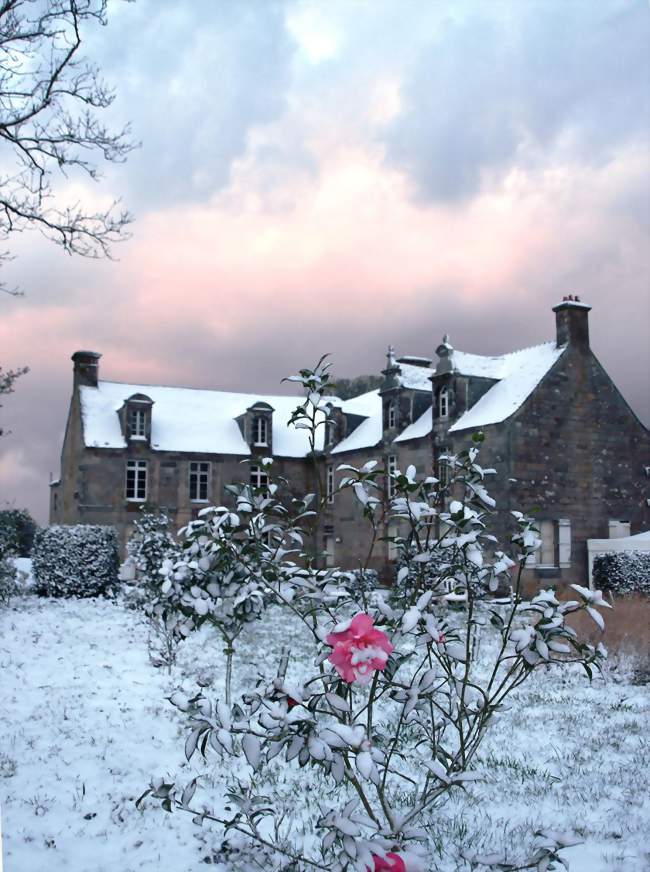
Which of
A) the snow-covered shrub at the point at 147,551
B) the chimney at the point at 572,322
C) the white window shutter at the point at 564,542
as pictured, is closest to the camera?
the snow-covered shrub at the point at 147,551

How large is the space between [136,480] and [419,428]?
36.2ft

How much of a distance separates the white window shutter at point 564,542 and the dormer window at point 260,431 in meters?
13.2

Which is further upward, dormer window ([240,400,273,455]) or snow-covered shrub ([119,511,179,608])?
dormer window ([240,400,273,455])

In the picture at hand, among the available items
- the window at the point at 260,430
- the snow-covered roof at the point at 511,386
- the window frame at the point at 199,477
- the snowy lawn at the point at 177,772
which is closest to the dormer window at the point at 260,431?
the window at the point at 260,430

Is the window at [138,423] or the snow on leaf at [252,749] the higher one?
the window at [138,423]

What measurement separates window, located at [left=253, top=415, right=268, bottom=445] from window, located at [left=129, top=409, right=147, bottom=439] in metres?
4.47

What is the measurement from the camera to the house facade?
2292 cm

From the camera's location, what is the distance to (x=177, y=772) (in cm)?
647

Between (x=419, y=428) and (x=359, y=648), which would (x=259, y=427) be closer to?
(x=419, y=428)

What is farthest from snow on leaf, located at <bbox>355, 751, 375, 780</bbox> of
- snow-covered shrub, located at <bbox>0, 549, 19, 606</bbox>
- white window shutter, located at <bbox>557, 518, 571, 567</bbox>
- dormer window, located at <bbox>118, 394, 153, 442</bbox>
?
dormer window, located at <bbox>118, 394, 153, 442</bbox>

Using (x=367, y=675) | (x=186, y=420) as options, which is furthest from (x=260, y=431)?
(x=367, y=675)

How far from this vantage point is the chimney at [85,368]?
3169 cm

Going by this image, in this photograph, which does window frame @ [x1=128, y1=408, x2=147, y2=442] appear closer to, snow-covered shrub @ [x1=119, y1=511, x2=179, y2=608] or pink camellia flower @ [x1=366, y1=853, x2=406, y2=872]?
snow-covered shrub @ [x1=119, y1=511, x2=179, y2=608]

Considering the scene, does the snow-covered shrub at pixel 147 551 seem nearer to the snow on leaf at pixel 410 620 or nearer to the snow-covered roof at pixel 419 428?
the snow-covered roof at pixel 419 428
